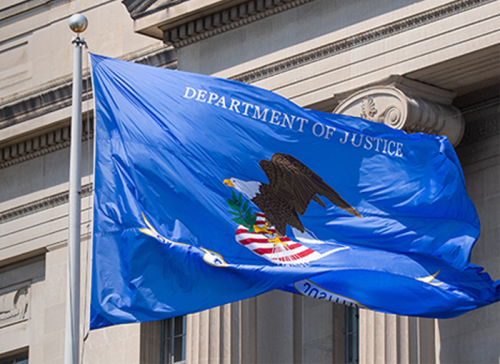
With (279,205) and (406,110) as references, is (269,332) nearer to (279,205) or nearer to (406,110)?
(406,110)

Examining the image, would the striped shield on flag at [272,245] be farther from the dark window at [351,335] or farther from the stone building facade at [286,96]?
the dark window at [351,335]

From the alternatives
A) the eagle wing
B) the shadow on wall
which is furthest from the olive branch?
the shadow on wall

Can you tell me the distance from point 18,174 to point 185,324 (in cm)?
560

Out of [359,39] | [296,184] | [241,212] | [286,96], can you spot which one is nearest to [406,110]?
[359,39]

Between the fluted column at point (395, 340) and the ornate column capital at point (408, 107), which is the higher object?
the ornate column capital at point (408, 107)

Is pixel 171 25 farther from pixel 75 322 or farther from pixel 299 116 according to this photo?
pixel 75 322

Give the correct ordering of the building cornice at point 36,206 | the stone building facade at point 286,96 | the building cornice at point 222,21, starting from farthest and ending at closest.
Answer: the building cornice at point 36,206 → the building cornice at point 222,21 → the stone building facade at point 286,96

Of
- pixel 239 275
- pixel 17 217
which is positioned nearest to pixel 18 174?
pixel 17 217

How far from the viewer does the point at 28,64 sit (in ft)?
96.8

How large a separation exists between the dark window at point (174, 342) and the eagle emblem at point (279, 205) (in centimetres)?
790

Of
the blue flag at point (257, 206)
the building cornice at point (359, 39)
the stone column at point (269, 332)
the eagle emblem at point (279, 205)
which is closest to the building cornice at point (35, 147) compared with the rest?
the building cornice at point (359, 39)

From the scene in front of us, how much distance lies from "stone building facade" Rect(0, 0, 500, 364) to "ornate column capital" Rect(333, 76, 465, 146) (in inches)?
0.9

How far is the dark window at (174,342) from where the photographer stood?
82.6 ft

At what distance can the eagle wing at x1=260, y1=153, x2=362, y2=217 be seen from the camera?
17734 millimetres
